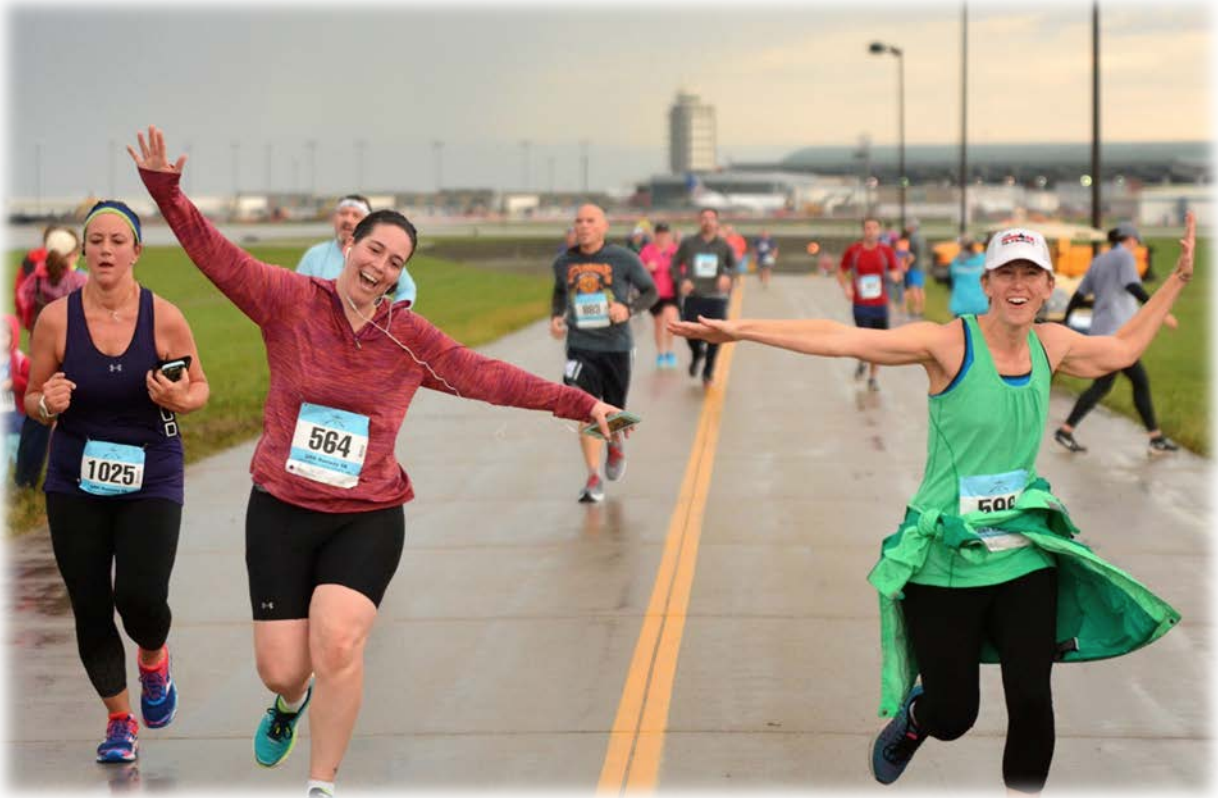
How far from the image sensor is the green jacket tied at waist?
620cm

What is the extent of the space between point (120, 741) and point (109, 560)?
0.67 meters

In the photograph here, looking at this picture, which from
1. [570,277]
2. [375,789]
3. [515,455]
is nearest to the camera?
[375,789]

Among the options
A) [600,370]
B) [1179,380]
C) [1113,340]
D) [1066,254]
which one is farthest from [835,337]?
[1066,254]

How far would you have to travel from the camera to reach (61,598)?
34.1 feet

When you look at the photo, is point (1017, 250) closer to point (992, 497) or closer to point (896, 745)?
point (992, 497)

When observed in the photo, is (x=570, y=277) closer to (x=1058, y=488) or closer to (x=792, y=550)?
(x=792, y=550)

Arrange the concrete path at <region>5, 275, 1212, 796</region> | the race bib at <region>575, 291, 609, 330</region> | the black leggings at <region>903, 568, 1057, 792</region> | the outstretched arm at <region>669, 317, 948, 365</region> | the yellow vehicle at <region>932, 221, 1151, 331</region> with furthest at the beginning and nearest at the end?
the yellow vehicle at <region>932, 221, 1151, 331</region> < the race bib at <region>575, 291, 609, 330</region> < the concrete path at <region>5, 275, 1212, 796</region> < the outstretched arm at <region>669, 317, 948, 365</region> < the black leggings at <region>903, 568, 1057, 792</region>

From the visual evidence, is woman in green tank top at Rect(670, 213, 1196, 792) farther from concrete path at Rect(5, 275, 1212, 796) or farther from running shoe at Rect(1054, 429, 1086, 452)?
running shoe at Rect(1054, 429, 1086, 452)

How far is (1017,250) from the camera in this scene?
6.27 metres

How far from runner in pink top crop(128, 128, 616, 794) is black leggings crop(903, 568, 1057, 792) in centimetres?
174

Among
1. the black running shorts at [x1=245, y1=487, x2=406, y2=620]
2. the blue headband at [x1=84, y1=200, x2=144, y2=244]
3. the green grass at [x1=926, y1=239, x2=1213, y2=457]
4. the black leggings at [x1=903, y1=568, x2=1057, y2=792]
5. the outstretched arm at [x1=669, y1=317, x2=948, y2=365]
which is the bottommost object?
the green grass at [x1=926, y1=239, x2=1213, y2=457]

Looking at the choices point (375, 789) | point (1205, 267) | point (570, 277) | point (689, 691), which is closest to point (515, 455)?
point (570, 277)

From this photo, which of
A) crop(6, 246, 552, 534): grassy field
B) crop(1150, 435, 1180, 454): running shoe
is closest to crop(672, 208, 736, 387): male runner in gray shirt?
crop(6, 246, 552, 534): grassy field

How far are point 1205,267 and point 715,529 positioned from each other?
55262 millimetres
